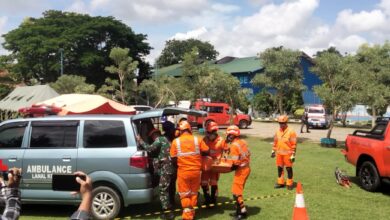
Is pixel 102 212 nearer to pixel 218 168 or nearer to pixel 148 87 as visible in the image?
pixel 218 168

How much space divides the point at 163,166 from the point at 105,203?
1.16 metres

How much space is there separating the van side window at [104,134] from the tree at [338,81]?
15725 mm

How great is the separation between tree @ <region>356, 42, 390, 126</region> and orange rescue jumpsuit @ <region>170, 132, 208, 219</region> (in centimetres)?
1562

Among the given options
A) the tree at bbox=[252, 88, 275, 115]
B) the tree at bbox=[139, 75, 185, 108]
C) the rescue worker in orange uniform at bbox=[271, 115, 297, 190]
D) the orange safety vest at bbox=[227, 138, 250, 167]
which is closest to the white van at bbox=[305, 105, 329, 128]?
the tree at bbox=[139, 75, 185, 108]

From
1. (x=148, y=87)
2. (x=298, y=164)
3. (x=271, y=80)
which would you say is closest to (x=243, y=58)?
(x=148, y=87)

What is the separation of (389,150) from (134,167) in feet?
18.4

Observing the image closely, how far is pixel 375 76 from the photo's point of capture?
111 feet

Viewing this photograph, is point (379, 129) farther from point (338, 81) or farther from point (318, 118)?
point (318, 118)

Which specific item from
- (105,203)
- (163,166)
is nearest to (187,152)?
(163,166)

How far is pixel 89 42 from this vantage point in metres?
53.0

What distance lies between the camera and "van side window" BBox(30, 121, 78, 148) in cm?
777

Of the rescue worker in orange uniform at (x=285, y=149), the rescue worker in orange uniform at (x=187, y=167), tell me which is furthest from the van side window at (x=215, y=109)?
the rescue worker in orange uniform at (x=187, y=167)

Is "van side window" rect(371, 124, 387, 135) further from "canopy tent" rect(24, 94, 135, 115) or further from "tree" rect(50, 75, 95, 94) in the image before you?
"tree" rect(50, 75, 95, 94)

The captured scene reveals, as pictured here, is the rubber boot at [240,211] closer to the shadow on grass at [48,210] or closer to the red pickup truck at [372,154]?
the shadow on grass at [48,210]
